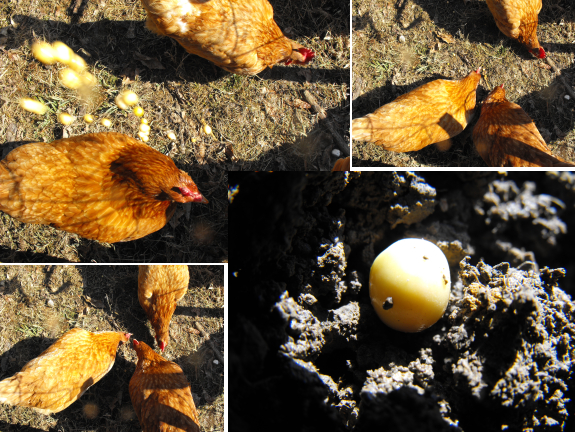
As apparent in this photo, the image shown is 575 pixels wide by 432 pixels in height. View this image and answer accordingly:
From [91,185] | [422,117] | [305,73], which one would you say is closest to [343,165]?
Answer: [422,117]

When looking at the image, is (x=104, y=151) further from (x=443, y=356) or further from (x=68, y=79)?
(x=443, y=356)

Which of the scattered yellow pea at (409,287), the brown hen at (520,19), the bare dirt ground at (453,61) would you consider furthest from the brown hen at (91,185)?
the brown hen at (520,19)

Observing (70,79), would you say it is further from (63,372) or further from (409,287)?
(409,287)

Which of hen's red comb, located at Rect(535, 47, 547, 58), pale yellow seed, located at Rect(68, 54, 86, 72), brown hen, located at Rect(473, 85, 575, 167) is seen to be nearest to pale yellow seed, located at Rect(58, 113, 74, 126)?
pale yellow seed, located at Rect(68, 54, 86, 72)

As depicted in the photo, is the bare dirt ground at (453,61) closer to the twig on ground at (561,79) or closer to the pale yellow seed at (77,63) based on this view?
the twig on ground at (561,79)

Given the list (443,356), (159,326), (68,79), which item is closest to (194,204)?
(159,326)
